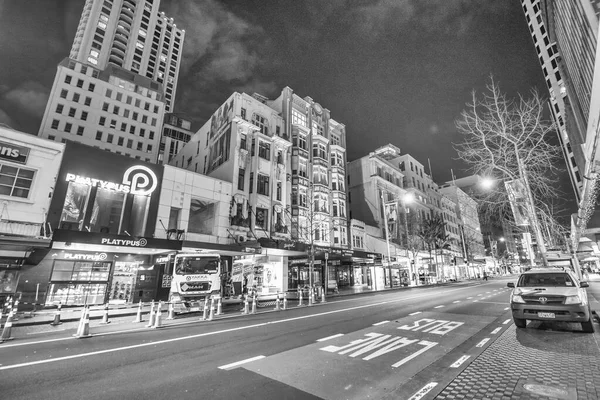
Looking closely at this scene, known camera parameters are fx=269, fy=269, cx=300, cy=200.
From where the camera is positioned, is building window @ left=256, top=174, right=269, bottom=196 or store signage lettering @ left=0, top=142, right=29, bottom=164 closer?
store signage lettering @ left=0, top=142, right=29, bottom=164

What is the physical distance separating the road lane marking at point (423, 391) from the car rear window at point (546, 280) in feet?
26.4

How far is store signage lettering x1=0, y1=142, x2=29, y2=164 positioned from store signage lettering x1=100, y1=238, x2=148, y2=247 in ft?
28.7

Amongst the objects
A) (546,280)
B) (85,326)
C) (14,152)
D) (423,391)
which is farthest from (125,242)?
(546,280)

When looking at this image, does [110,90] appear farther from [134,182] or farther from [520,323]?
[520,323]

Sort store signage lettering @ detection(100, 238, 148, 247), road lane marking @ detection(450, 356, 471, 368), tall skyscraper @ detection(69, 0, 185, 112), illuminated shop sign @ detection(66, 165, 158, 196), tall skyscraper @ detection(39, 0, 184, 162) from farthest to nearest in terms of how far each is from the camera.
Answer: tall skyscraper @ detection(69, 0, 185, 112) < tall skyscraper @ detection(39, 0, 184, 162) < illuminated shop sign @ detection(66, 165, 158, 196) < store signage lettering @ detection(100, 238, 148, 247) < road lane marking @ detection(450, 356, 471, 368)

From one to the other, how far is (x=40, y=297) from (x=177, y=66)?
10803 cm

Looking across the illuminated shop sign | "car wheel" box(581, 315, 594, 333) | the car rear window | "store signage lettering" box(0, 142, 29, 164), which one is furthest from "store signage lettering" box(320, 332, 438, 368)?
"store signage lettering" box(0, 142, 29, 164)

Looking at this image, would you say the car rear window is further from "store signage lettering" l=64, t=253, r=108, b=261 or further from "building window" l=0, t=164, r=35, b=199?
"building window" l=0, t=164, r=35, b=199

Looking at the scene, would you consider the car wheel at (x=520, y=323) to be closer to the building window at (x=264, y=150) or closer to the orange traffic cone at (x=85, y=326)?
the orange traffic cone at (x=85, y=326)

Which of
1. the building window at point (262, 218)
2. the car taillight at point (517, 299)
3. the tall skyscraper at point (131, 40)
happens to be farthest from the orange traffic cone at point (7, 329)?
the tall skyscraper at point (131, 40)

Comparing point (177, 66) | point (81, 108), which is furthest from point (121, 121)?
point (177, 66)

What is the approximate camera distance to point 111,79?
57.0m

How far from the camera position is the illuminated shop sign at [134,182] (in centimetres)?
2134

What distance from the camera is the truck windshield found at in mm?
16062
